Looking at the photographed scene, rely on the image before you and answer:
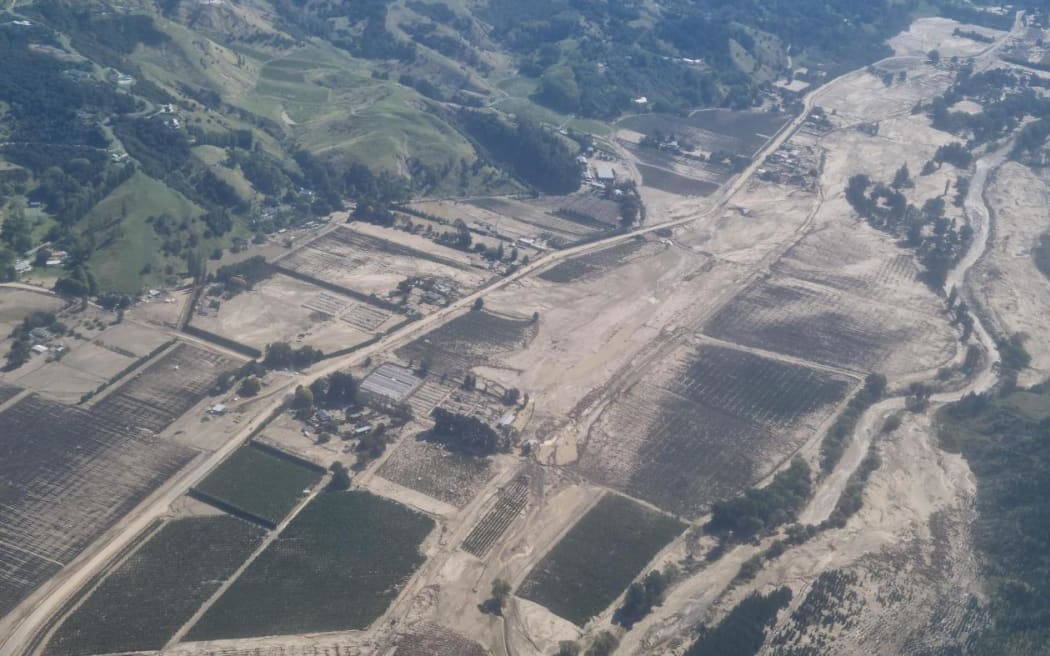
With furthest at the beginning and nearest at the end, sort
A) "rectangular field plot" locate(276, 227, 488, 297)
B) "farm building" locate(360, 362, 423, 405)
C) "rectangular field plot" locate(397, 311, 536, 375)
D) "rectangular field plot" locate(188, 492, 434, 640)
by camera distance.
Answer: "rectangular field plot" locate(276, 227, 488, 297) < "rectangular field plot" locate(397, 311, 536, 375) < "farm building" locate(360, 362, 423, 405) < "rectangular field plot" locate(188, 492, 434, 640)

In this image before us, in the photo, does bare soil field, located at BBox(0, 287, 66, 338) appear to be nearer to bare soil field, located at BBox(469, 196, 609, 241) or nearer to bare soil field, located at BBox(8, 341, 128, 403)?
bare soil field, located at BBox(8, 341, 128, 403)

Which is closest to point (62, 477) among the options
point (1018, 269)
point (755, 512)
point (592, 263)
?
point (755, 512)

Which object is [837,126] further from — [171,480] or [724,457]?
[171,480]

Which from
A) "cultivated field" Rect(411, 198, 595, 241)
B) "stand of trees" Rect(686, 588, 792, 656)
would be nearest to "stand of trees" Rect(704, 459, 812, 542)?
"stand of trees" Rect(686, 588, 792, 656)

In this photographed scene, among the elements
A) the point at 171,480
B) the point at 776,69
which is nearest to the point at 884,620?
the point at 171,480

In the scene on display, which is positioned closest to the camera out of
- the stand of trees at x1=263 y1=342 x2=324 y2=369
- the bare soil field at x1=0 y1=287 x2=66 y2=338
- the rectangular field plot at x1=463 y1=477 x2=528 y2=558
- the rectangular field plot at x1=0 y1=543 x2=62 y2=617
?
the rectangular field plot at x1=0 y1=543 x2=62 y2=617

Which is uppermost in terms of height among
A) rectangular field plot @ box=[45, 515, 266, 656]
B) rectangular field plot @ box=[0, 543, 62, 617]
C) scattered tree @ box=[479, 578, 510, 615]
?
scattered tree @ box=[479, 578, 510, 615]
